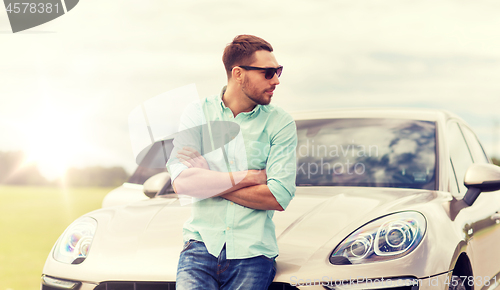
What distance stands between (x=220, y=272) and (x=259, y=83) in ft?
3.04

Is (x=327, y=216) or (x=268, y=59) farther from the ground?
(x=268, y=59)

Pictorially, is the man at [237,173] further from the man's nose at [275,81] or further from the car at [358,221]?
the car at [358,221]

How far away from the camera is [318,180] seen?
3.80 metres

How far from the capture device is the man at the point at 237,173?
239cm

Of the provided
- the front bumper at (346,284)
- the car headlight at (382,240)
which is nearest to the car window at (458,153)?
the car headlight at (382,240)

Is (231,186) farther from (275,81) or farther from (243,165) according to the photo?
(275,81)

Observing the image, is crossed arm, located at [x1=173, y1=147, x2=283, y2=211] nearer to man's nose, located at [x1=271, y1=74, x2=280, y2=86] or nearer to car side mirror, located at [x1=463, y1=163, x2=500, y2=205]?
man's nose, located at [x1=271, y1=74, x2=280, y2=86]

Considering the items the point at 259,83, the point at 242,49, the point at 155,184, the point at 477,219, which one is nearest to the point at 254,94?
the point at 259,83

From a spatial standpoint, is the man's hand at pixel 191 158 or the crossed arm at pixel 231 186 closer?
the crossed arm at pixel 231 186

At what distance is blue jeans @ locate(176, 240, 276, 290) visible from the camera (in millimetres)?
2355

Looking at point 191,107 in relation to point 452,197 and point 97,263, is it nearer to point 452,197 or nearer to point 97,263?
point 97,263

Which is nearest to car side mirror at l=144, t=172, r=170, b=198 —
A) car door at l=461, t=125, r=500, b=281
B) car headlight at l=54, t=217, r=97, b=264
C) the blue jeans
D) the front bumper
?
car headlight at l=54, t=217, r=97, b=264

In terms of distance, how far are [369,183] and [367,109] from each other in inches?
32.3

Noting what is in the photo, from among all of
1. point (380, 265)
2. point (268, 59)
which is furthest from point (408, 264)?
point (268, 59)
